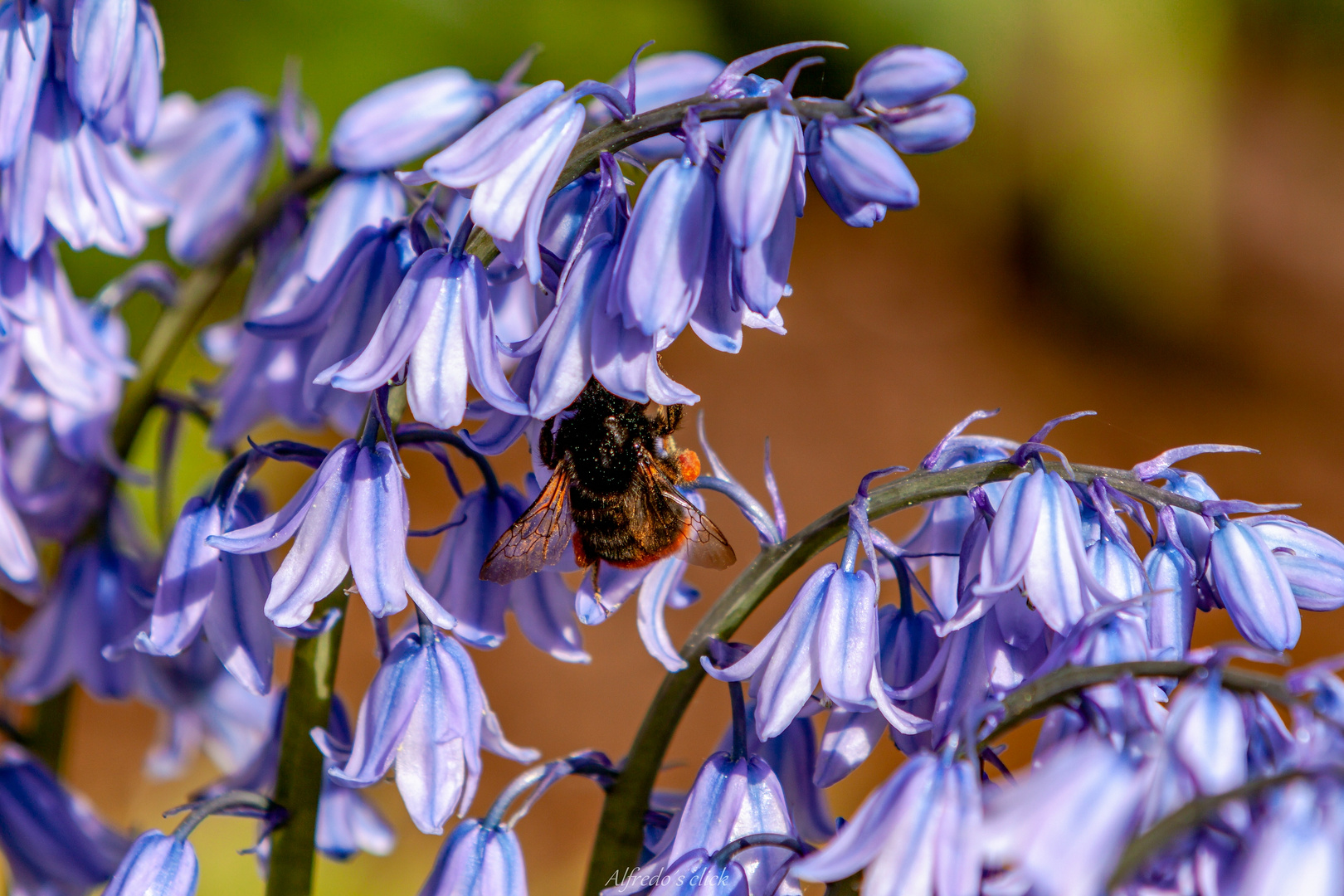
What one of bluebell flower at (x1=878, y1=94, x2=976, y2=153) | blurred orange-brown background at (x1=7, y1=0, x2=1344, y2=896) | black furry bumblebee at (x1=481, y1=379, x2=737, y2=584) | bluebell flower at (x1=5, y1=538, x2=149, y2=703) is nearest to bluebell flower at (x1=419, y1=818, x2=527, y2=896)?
black furry bumblebee at (x1=481, y1=379, x2=737, y2=584)

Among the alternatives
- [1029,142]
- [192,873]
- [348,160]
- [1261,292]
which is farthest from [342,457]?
[1261,292]

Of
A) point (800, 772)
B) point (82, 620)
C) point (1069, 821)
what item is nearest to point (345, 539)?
point (800, 772)

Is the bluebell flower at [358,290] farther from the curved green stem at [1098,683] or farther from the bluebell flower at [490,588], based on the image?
the curved green stem at [1098,683]

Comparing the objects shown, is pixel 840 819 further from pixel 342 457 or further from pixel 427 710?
pixel 342 457

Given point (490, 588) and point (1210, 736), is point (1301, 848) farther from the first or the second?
point (490, 588)

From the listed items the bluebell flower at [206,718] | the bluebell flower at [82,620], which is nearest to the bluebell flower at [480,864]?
the bluebell flower at [82,620]

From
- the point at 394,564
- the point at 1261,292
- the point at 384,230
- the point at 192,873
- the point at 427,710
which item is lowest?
the point at 1261,292
